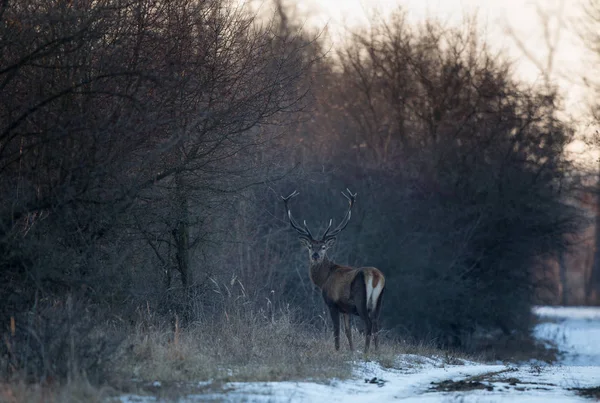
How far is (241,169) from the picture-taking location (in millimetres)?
15602

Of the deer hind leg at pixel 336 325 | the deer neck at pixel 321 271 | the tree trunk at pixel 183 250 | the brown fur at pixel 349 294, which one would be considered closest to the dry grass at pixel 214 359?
the deer hind leg at pixel 336 325

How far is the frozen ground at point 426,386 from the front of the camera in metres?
9.60

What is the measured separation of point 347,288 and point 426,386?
12.5ft

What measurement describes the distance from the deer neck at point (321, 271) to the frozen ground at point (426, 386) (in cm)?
214

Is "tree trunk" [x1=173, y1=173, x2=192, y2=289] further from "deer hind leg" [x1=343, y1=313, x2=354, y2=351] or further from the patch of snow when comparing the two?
the patch of snow

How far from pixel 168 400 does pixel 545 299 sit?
79.3 feet

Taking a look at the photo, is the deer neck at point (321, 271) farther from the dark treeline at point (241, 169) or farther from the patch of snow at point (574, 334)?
the patch of snow at point (574, 334)

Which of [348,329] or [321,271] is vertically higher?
[321,271]

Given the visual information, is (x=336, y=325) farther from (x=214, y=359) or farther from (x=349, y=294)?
(x=214, y=359)

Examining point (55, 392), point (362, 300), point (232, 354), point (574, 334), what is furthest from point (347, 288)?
point (574, 334)

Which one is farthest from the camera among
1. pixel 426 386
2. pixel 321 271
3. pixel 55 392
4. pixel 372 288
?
pixel 321 271

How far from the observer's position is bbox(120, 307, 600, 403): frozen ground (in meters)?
9.60

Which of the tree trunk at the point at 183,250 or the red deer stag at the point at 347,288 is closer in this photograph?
the red deer stag at the point at 347,288

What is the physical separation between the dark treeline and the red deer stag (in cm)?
155
